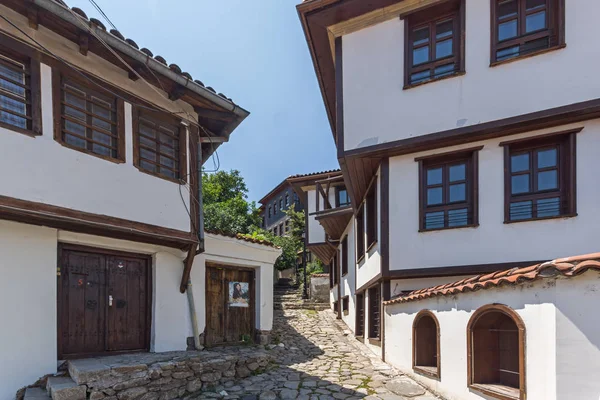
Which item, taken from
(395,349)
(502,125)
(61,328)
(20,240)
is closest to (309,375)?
(395,349)

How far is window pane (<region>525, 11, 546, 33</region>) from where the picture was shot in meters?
6.33

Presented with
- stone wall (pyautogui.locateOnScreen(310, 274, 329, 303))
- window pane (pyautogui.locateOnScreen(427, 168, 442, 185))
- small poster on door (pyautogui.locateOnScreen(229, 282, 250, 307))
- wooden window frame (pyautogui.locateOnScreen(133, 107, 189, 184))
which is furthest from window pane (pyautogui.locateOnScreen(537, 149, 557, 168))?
stone wall (pyautogui.locateOnScreen(310, 274, 329, 303))

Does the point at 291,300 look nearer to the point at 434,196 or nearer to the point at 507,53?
the point at 434,196

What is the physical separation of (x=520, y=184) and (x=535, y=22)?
2.92 m

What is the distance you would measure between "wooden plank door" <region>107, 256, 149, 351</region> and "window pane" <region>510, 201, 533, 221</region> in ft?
22.6

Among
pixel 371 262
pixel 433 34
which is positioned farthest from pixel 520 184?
pixel 371 262

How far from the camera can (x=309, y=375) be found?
269 inches

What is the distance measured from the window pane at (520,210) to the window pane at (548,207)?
0.14m

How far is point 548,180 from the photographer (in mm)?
6285

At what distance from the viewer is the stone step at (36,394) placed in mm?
4582

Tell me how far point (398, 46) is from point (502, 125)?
8.46 feet

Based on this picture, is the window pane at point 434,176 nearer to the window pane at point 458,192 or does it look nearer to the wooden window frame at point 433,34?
the window pane at point 458,192

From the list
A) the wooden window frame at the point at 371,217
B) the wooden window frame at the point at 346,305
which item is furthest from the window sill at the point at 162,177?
the wooden window frame at the point at 346,305

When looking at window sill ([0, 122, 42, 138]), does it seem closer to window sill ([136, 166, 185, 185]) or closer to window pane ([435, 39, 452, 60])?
window sill ([136, 166, 185, 185])
